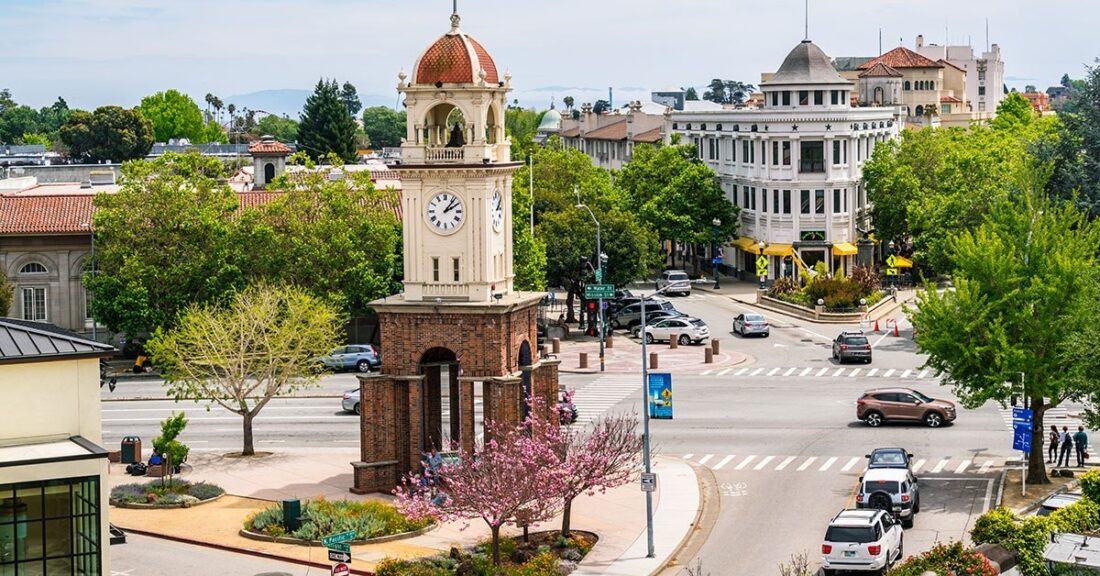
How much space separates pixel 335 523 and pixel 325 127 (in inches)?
4419

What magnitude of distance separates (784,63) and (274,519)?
71.2 m

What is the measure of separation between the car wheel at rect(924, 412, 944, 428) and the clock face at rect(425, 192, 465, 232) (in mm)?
20915

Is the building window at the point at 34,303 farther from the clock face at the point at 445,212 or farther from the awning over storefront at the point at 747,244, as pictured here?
the awning over storefront at the point at 747,244

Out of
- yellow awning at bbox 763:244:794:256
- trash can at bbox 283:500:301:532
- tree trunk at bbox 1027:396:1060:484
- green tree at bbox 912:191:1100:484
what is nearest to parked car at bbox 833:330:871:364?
green tree at bbox 912:191:1100:484

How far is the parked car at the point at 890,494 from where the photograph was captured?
Result: 155 ft

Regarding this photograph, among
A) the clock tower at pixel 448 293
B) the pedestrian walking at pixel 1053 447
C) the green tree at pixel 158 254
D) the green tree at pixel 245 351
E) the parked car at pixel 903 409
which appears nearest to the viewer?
the clock tower at pixel 448 293

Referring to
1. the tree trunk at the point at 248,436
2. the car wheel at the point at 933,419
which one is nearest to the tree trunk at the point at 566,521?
the tree trunk at the point at 248,436

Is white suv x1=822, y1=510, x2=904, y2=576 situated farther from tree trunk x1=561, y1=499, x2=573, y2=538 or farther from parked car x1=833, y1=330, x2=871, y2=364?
parked car x1=833, y1=330, x2=871, y2=364

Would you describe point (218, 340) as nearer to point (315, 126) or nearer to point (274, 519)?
point (274, 519)

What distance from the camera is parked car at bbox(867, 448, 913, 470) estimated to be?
50.9 m

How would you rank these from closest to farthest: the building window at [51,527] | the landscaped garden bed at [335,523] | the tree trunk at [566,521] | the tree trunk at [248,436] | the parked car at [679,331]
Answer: the building window at [51,527] → the tree trunk at [566,521] → the landscaped garden bed at [335,523] → the tree trunk at [248,436] → the parked car at [679,331]

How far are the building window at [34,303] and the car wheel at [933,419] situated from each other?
44.2 m

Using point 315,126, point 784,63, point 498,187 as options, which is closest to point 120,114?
point 315,126

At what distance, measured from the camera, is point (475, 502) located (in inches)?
1673
